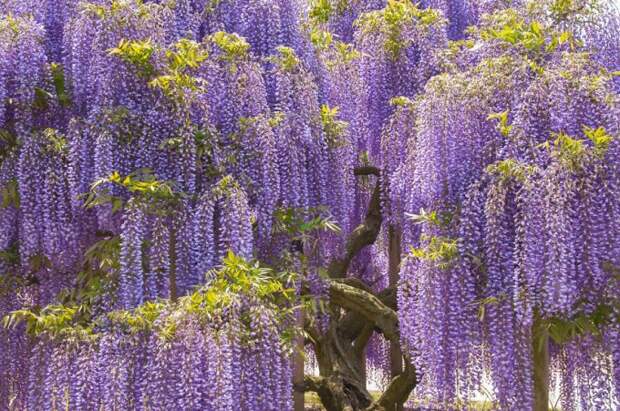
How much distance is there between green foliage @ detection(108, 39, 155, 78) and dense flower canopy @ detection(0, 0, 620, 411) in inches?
1.0

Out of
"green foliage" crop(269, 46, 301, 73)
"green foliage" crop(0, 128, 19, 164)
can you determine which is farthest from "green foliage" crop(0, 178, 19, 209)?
"green foliage" crop(269, 46, 301, 73)

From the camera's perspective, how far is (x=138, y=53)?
22.7 feet

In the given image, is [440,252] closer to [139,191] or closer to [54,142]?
[139,191]

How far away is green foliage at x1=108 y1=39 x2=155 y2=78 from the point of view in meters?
6.89

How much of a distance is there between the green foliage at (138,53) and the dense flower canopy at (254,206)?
0.02m

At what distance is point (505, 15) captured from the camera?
793 cm

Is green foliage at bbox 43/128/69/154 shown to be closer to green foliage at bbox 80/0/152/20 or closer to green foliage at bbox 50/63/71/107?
green foliage at bbox 50/63/71/107

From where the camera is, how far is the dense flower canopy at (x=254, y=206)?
6.23 m

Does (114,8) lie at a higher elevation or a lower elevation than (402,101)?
higher

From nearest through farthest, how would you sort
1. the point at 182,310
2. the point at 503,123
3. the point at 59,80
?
the point at 182,310 → the point at 503,123 → the point at 59,80

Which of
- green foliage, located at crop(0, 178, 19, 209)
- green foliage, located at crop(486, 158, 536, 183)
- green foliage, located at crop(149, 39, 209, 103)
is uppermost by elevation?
green foliage, located at crop(149, 39, 209, 103)

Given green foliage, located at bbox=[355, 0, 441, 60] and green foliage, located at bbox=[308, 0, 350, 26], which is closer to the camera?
green foliage, located at bbox=[355, 0, 441, 60]

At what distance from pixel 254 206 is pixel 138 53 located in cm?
157

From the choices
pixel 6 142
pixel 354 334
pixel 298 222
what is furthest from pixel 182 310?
pixel 354 334
